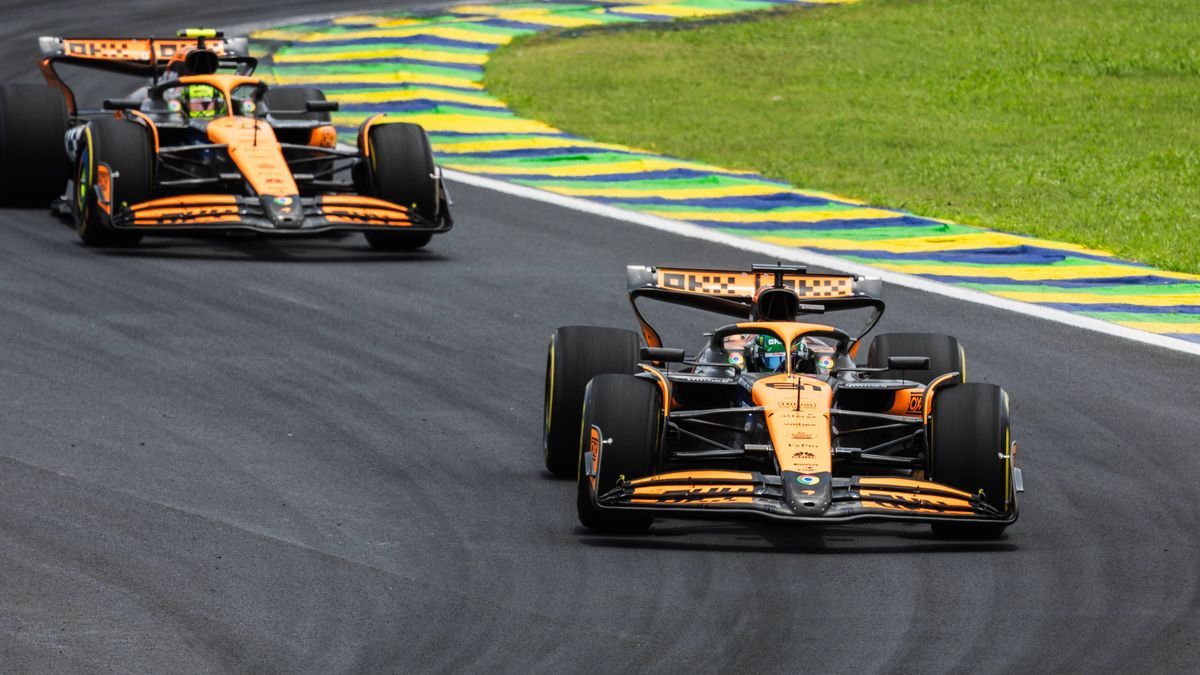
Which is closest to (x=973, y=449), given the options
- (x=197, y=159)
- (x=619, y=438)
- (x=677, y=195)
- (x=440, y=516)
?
(x=619, y=438)

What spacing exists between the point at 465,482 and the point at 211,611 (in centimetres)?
254

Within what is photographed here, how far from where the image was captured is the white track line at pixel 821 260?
1523 centimetres

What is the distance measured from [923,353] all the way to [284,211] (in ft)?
22.3

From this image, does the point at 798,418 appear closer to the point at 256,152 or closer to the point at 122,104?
the point at 256,152

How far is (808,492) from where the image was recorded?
31.5 ft

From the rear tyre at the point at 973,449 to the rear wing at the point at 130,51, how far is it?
10.6 m

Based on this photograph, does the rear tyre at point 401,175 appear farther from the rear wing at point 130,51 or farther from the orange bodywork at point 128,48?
the orange bodywork at point 128,48

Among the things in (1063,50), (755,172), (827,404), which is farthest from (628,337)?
(1063,50)

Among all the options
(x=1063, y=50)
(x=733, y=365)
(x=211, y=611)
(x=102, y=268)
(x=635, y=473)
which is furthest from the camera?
(x=1063, y=50)

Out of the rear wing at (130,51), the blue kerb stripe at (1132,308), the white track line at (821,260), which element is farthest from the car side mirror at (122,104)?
the blue kerb stripe at (1132,308)

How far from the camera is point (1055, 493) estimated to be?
11.0 m

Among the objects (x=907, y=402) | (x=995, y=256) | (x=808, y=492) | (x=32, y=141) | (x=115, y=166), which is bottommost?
(x=995, y=256)

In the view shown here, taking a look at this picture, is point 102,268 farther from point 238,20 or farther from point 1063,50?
point 1063,50

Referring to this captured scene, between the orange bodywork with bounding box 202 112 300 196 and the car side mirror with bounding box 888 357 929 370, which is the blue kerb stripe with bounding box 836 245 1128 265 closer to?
the orange bodywork with bounding box 202 112 300 196
